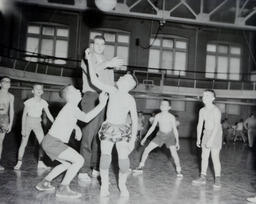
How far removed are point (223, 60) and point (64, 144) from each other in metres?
15.7

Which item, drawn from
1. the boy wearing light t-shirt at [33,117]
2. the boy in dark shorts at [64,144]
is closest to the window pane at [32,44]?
the boy wearing light t-shirt at [33,117]

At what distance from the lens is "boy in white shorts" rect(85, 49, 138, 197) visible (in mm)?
3609

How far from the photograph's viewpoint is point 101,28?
16.3 metres

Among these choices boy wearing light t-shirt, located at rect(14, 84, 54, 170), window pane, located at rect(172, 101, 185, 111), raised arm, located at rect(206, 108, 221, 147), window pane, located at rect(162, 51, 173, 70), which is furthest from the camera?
window pane, located at rect(162, 51, 173, 70)

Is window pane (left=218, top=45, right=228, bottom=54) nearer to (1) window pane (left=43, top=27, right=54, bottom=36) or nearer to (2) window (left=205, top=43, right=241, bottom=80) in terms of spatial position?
(2) window (left=205, top=43, right=241, bottom=80)

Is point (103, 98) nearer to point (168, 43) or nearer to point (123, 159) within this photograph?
point (123, 159)

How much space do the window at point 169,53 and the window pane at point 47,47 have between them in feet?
18.5

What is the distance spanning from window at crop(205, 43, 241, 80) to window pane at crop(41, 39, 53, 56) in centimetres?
892

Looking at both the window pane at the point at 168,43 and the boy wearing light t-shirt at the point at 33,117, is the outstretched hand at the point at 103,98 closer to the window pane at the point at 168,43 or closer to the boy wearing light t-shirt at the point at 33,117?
the boy wearing light t-shirt at the point at 33,117

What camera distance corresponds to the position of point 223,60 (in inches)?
696

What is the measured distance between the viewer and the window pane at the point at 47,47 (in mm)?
16109

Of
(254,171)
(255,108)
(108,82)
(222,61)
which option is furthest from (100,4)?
(255,108)

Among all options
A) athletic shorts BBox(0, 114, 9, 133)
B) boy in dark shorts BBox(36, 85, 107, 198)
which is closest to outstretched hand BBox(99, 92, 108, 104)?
boy in dark shorts BBox(36, 85, 107, 198)

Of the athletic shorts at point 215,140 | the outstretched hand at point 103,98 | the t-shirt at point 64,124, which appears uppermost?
the outstretched hand at point 103,98
